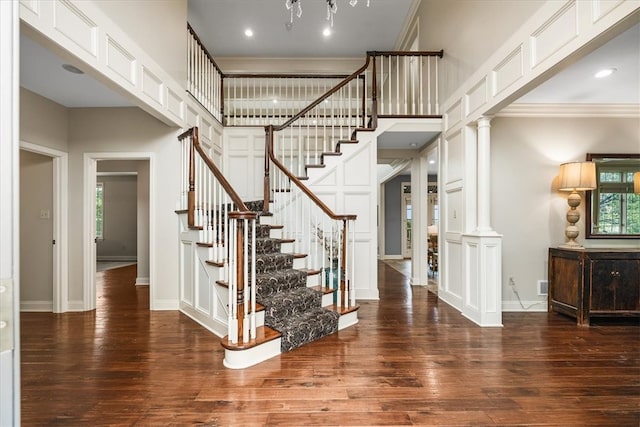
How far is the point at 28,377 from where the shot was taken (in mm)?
2287

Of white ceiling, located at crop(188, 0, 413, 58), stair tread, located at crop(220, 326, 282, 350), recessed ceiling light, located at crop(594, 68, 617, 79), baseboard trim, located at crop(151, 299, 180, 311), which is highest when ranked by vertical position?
white ceiling, located at crop(188, 0, 413, 58)

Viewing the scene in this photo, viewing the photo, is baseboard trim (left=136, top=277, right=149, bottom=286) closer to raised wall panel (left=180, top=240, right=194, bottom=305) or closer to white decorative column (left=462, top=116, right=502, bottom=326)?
raised wall panel (left=180, top=240, right=194, bottom=305)

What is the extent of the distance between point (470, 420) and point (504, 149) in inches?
132

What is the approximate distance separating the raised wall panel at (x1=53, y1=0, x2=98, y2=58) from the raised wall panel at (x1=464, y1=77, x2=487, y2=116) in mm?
3611

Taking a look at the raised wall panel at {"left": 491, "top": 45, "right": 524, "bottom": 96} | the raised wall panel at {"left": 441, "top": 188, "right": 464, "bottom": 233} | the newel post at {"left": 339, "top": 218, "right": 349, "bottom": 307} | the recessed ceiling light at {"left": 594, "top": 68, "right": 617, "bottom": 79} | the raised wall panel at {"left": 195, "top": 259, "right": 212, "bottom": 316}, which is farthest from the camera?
the raised wall panel at {"left": 441, "top": 188, "right": 464, "bottom": 233}

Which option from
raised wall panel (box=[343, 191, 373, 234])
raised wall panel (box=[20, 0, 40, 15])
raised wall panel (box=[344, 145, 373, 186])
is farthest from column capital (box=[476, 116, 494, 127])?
raised wall panel (box=[20, 0, 40, 15])

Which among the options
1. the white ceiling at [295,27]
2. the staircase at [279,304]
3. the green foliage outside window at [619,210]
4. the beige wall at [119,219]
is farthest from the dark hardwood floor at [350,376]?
the beige wall at [119,219]

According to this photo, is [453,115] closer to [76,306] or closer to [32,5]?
[32,5]

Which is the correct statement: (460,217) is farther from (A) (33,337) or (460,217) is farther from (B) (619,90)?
(A) (33,337)

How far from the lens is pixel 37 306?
3975 millimetres

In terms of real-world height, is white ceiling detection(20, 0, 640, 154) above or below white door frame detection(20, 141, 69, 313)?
above

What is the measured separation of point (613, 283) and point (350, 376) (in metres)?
3.23

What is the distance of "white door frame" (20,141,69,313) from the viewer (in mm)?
3961

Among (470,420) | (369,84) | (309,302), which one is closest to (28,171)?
(309,302)
